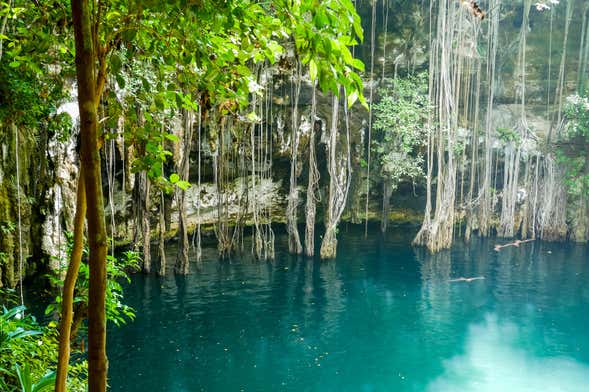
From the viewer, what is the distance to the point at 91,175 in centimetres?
115

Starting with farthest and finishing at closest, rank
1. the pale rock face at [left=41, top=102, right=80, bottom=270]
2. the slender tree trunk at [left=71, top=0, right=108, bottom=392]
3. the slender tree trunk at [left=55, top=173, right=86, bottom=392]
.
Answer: the pale rock face at [left=41, top=102, right=80, bottom=270] → the slender tree trunk at [left=55, top=173, right=86, bottom=392] → the slender tree trunk at [left=71, top=0, right=108, bottom=392]

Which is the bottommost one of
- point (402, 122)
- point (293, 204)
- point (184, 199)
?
point (293, 204)

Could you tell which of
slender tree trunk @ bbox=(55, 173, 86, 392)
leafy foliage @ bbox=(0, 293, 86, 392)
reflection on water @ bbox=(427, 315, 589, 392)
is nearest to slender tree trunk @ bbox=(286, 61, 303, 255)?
reflection on water @ bbox=(427, 315, 589, 392)

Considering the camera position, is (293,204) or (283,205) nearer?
(293,204)

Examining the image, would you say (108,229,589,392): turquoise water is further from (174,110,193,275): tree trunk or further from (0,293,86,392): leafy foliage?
(0,293,86,392): leafy foliage

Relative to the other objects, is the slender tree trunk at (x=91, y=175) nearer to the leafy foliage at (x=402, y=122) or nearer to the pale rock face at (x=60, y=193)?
the pale rock face at (x=60, y=193)

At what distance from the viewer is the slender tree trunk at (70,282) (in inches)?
58.3

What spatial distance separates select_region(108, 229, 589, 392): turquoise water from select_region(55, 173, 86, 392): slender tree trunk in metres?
3.94

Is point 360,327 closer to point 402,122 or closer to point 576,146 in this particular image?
point 402,122

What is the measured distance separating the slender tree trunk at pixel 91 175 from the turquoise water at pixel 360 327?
4472mm

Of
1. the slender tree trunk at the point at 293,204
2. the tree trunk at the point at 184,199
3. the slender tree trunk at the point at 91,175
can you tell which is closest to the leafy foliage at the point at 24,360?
the slender tree trunk at the point at 91,175

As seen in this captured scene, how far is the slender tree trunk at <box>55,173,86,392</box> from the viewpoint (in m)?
1.48

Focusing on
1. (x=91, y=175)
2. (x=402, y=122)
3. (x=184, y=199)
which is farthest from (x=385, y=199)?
(x=91, y=175)

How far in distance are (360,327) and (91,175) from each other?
6.67 m
